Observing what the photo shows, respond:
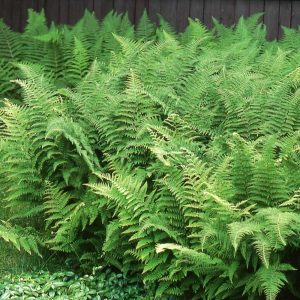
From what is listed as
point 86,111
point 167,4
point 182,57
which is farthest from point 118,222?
point 167,4

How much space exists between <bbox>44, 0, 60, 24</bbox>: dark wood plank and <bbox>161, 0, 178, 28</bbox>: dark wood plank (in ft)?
5.28

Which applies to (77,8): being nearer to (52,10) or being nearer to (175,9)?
(52,10)

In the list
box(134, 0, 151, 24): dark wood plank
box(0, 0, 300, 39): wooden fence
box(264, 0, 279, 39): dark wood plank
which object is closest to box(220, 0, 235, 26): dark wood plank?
box(0, 0, 300, 39): wooden fence

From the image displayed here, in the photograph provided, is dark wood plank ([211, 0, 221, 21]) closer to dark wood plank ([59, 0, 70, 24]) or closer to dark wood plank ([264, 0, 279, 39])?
dark wood plank ([264, 0, 279, 39])

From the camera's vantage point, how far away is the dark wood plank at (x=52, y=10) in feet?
37.9

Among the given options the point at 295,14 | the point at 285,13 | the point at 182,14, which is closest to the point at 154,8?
the point at 182,14

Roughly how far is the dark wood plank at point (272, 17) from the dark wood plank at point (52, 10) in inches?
122

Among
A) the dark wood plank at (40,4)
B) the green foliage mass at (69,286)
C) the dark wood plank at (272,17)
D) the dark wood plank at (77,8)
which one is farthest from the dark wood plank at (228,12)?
the green foliage mass at (69,286)

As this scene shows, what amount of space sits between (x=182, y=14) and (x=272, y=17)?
1280 mm

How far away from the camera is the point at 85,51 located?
848cm

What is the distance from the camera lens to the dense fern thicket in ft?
17.8

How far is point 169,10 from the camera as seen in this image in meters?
11.1

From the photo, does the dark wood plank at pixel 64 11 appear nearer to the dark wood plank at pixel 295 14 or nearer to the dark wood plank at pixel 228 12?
the dark wood plank at pixel 228 12

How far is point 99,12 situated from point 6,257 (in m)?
5.83
